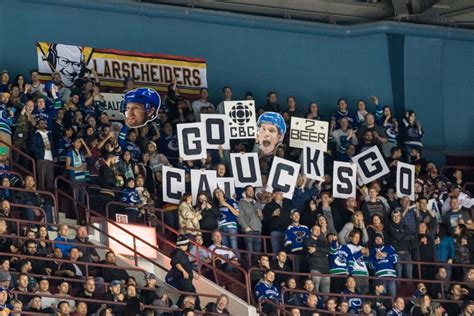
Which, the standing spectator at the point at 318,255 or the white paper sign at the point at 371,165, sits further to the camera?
the white paper sign at the point at 371,165

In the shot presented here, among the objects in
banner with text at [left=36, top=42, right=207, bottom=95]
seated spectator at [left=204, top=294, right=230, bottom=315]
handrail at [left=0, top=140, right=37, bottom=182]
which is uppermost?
banner with text at [left=36, top=42, right=207, bottom=95]

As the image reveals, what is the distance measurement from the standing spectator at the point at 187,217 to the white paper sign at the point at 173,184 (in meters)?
1.02

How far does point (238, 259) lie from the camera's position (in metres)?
27.1

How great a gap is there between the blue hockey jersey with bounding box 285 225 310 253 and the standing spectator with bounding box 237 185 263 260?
0.49m

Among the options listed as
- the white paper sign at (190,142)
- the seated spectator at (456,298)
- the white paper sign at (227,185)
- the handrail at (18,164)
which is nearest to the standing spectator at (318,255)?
the white paper sign at (227,185)

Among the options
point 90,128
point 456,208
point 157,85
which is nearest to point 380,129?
A: point 456,208

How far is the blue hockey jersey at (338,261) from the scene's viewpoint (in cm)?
2745

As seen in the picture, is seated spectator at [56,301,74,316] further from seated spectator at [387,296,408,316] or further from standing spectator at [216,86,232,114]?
standing spectator at [216,86,232,114]

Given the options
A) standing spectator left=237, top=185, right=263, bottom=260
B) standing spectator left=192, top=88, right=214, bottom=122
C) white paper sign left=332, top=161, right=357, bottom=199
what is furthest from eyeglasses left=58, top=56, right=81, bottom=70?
white paper sign left=332, top=161, right=357, bottom=199

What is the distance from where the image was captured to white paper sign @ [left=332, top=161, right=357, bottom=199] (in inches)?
1164

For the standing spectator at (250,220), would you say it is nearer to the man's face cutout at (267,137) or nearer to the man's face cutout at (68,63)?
the man's face cutout at (267,137)

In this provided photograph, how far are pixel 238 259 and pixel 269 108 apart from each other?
4316 mm

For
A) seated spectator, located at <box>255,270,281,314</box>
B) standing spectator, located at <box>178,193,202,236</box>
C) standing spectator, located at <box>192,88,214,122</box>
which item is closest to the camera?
seated spectator, located at <box>255,270,281,314</box>

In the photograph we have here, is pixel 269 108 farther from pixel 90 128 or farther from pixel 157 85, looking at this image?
pixel 90 128
